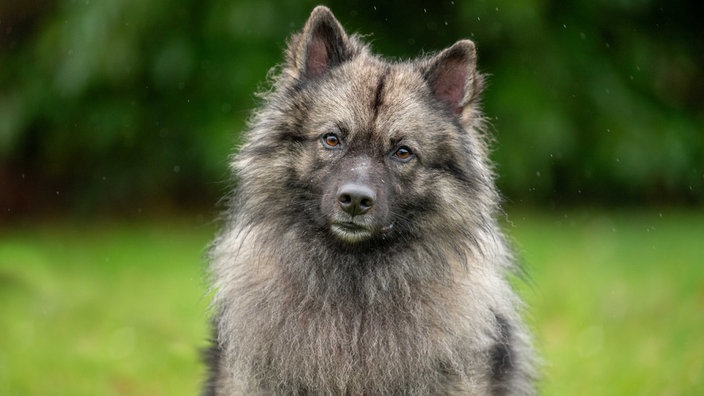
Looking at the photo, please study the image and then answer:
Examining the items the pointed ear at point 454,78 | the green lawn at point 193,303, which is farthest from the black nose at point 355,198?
the green lawn at point 193,303

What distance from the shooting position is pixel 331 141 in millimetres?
5578

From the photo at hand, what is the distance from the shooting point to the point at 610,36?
13141 mm

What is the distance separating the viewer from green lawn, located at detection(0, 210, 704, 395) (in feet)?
27.7

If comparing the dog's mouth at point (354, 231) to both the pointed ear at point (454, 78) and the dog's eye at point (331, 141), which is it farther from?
the pointed ear at point (454, 78)

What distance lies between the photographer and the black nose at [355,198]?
17.4 ft

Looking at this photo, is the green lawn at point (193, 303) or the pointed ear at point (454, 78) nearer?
the pointed ear at point (454, 78)

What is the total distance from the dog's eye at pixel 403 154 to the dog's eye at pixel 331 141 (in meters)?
0.31

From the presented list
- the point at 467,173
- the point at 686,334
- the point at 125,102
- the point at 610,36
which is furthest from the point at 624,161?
the point at 467,173

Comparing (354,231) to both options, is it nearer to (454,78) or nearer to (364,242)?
(364,242)

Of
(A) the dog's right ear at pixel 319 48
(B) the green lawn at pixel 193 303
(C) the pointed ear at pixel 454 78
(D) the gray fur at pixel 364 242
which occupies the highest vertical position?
(A) the dog's right ear at pixel 319 48

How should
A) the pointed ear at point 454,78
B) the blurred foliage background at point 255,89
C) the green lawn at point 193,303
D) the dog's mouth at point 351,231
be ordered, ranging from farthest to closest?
1. the blurred foliage background at point 255,89
2. the green lawn at point 193,303
3. the pointed ear at point 454,78
4. the dog's mouth at point 351,231

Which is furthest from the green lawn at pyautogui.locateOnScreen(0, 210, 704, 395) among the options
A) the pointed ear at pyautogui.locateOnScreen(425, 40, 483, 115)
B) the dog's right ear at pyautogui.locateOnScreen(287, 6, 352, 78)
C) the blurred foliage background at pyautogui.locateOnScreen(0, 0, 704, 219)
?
the pointed ear at pyautogui.locateOnScreen(425, 40, 483, 115)

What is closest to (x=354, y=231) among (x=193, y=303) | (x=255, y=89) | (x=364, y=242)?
(x=364, y=242)

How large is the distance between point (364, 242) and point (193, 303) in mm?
5232
